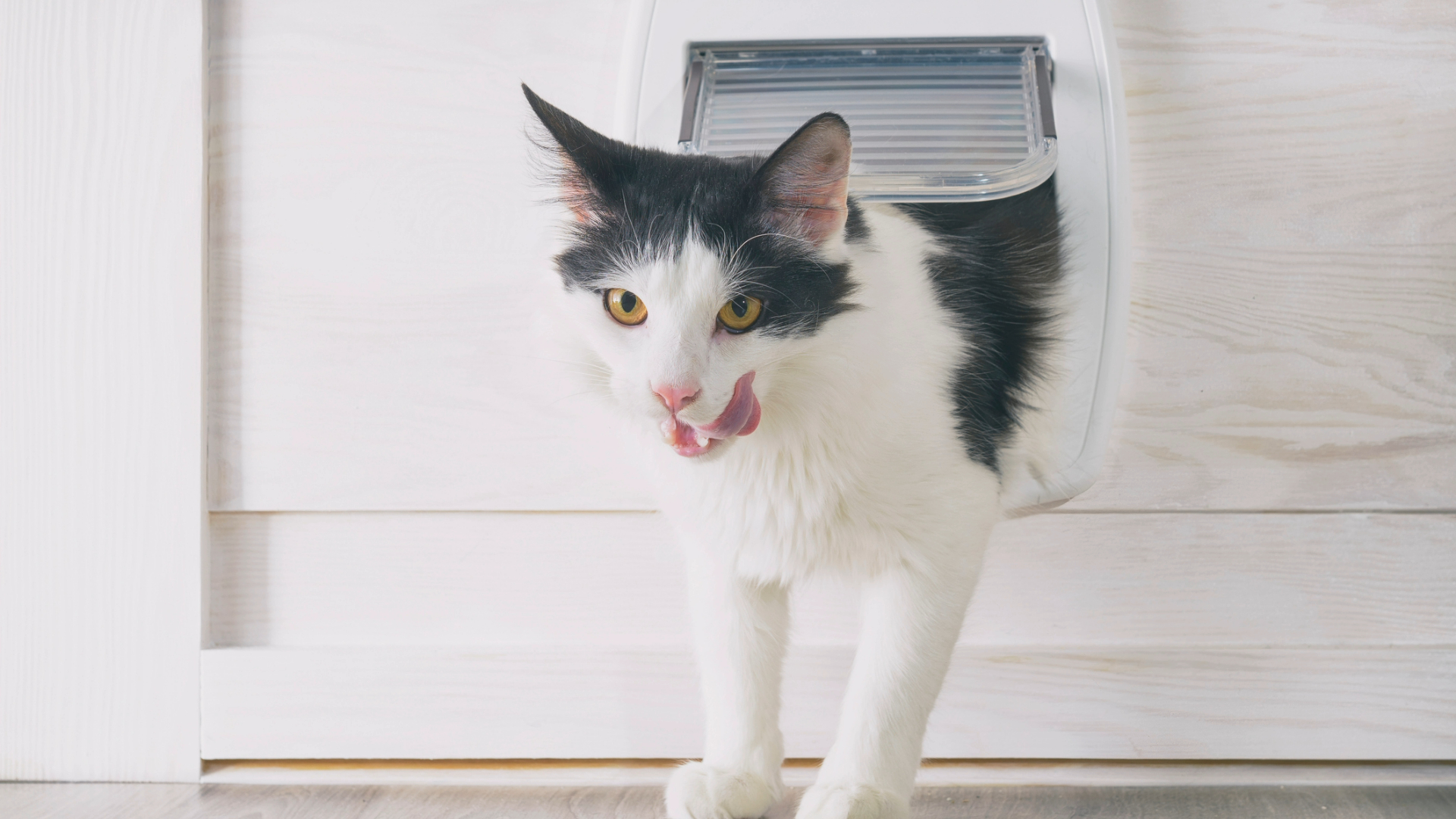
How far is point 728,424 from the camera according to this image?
0.73 m

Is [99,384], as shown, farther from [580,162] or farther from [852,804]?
[852,804]

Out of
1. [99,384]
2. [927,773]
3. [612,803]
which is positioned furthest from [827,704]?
[99,384]

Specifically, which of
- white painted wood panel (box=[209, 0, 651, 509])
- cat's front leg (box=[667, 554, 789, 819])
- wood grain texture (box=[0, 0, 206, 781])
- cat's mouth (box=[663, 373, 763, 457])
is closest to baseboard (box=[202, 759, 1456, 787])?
wood grain texture (box=[0, 0, 206, 781])

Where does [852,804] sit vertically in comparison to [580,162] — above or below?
below

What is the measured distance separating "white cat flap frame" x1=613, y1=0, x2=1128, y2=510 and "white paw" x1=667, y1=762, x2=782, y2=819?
408mm

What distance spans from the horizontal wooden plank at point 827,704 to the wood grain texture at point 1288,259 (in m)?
0.22

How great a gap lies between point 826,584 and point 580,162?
0.67 metres

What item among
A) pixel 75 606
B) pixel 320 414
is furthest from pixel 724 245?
pixel 75 606

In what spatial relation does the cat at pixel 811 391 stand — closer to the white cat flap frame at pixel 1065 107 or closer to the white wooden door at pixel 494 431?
the white cat flap frame at pixel 1065 107

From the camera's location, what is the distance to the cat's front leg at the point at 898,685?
867mm

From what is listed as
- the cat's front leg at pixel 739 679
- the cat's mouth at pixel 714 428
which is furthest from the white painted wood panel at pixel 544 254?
the cat's mouth at pixel 714 428

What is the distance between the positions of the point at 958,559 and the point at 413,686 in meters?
0.78

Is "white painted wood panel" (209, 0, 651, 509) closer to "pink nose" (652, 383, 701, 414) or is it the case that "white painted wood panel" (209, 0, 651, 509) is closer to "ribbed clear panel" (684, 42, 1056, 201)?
"ribbed clear panel" (684, 42, 1056, 201)

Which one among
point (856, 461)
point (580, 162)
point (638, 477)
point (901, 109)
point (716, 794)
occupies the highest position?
point (901, 109)
